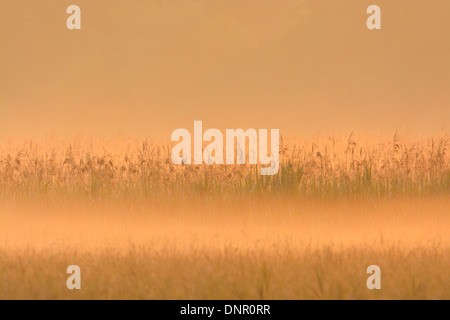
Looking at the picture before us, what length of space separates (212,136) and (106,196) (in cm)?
289

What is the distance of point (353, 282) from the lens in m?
5.77

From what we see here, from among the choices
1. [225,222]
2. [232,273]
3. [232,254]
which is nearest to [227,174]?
[225,222]

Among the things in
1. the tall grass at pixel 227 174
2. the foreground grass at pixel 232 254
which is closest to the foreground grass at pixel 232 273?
the foreground grass at pixel 232 254

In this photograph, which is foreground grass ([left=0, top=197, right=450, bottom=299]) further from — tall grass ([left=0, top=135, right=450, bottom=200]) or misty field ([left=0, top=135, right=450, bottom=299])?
tall grass ([left=0, top=135, right=450, bottom=200])

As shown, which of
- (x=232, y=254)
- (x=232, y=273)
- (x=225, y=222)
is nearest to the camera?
(x=232, y=273)

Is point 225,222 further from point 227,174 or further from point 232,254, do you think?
point 232,254

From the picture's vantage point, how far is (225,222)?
9.29m

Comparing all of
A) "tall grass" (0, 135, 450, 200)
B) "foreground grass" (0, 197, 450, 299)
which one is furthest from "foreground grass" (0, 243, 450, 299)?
"tall grass" (0, 135, 450, 200)

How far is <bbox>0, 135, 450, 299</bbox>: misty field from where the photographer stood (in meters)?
5.77

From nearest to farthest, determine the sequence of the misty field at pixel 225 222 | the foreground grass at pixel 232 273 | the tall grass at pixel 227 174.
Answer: the foreground grass at pixel 232 273
the misty field at pixel 225 222
the tall grass at pixel 227 174

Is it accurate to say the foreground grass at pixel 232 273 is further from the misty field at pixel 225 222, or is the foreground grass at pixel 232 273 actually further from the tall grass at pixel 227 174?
the tall grass at pixel 227 174

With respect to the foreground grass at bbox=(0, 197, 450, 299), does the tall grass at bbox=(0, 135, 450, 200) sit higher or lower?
higher

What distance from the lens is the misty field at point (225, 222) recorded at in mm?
5766
